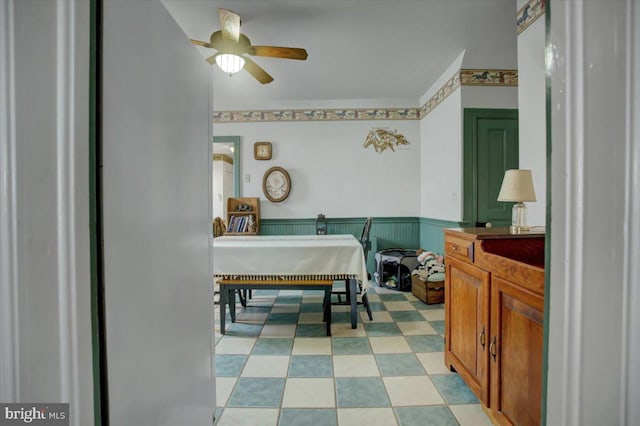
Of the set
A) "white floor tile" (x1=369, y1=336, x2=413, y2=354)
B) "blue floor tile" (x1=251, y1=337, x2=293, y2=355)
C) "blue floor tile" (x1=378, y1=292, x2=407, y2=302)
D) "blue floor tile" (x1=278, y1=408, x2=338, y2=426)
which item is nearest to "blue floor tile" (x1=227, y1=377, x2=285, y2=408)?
"blue floor tile" (x1=278, y1=408, x2=338, y2=426)

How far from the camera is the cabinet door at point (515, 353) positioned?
3.93ft

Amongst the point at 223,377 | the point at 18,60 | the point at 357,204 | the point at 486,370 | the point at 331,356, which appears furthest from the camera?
the point at 357,204

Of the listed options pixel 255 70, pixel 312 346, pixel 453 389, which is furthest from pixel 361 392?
pixel 255 70

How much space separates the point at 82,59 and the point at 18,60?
9 cm

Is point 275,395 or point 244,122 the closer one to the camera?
point 275,395

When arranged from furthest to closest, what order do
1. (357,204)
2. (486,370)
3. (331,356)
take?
(357,204) → (331,356) → (486,370)

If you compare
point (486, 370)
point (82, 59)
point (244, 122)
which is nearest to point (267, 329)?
point (486, 370)

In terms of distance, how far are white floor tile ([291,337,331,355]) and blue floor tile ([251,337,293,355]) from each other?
0.18 feet

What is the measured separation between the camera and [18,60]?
47cm

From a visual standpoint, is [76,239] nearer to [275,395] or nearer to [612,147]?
[612,147]

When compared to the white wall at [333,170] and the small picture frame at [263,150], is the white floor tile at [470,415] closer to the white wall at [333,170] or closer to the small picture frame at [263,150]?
the white wall at [333,170]

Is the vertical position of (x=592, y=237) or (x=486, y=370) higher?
(x=592, y=237)

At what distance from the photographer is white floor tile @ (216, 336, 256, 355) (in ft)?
8.02

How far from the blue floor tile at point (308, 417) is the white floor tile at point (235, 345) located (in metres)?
0.84
